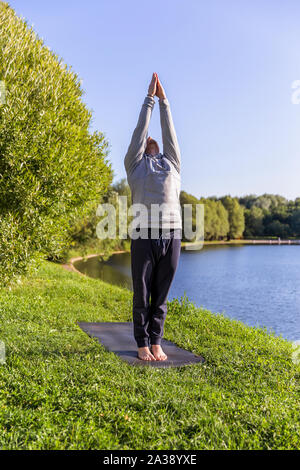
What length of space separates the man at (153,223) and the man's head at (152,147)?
75 mm

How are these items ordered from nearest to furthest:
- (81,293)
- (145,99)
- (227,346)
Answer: (145,99) < (227,346) < (81,293)

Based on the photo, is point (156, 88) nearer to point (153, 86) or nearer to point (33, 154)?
point (153, 86)

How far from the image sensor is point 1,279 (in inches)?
323

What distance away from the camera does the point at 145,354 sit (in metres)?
4.42

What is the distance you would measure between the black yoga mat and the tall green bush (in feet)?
8.77

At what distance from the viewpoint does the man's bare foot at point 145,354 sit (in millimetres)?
4402

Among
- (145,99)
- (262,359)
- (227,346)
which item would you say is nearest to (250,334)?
(227,346)

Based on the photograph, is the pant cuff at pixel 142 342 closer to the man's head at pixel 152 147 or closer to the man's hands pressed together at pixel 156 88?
the man's head at pixel 152 147

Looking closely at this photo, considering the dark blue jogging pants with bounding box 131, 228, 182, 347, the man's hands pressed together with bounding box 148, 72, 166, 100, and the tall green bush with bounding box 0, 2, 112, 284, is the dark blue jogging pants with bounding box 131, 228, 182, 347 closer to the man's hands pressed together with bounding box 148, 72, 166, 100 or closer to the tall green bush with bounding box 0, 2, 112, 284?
the man's hands pressed together with bounding box 148, 72, 166, 100

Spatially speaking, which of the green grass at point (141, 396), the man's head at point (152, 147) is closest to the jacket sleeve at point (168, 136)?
the man's head at point (152, 147)

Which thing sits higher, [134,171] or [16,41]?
[16,41]

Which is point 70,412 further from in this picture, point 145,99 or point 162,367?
point 145,99

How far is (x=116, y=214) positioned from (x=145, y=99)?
93.3 feet

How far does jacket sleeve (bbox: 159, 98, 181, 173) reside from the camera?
4.54 metres
